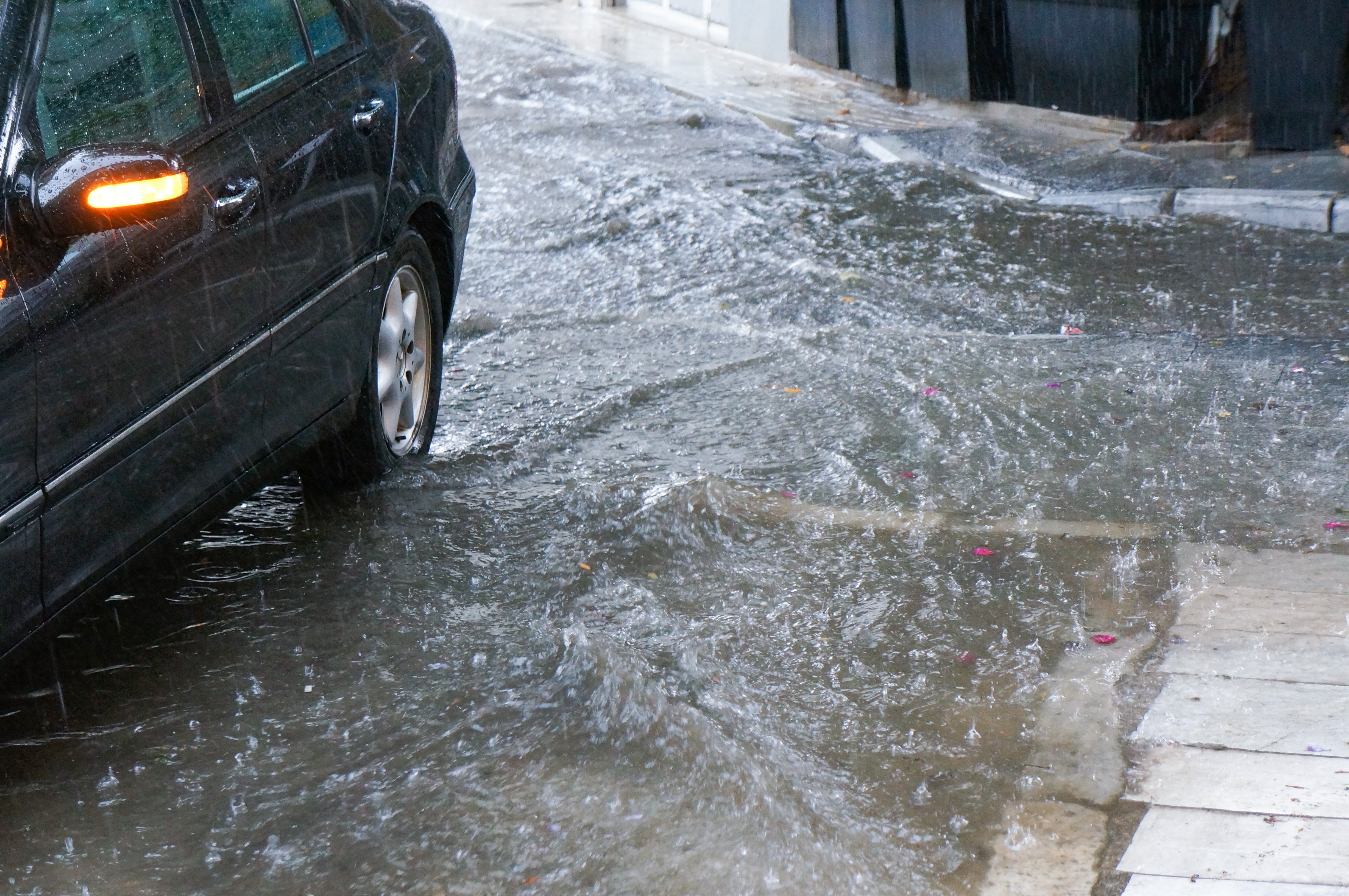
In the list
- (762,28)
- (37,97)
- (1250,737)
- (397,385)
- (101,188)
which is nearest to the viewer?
(101,188)

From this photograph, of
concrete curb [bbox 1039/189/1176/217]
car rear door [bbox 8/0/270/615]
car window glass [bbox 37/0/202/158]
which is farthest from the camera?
concrete curb [bbox 1039/189/1176/217]

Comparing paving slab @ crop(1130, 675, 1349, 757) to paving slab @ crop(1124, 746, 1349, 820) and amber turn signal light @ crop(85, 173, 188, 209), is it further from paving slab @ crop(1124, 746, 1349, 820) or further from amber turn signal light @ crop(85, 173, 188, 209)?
amber turn signal light @ crop(85, 173, 188, 209)

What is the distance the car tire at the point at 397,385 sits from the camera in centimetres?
450

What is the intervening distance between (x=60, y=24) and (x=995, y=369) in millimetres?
3710

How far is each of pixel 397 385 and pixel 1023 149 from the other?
6.54 metres

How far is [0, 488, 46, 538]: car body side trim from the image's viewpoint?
2762 millimetres

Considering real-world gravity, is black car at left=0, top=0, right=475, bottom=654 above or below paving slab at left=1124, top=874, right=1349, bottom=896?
above

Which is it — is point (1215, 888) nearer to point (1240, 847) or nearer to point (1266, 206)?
point (1240, 847)

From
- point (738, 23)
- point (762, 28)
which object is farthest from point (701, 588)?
point (738, 23)

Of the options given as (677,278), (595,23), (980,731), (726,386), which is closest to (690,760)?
(980,731)

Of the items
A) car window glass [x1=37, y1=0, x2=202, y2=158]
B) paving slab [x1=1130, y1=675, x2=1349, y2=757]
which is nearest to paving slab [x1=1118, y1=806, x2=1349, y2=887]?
paving slab [x1=1130, y1=675, x2=1349, y2=757]

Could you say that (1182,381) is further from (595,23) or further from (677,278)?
(595,23)

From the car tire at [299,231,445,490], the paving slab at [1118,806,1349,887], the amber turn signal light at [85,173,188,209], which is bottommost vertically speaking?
the paving slab at [1118,806,1349,887]

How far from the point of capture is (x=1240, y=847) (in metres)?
2.87
